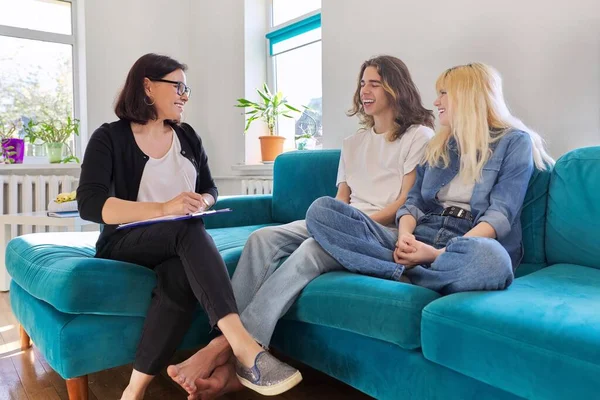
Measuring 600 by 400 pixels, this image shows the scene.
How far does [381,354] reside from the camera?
4.18ft

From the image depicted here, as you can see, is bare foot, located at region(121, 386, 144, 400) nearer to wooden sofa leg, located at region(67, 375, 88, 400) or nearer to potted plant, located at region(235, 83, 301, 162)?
wooden sofa leg, located at region(67, 375, 88, 400)

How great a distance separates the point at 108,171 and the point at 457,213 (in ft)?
3.54

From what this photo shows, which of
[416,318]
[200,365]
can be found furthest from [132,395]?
[416,318]

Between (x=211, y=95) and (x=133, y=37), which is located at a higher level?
(x=133, y=37)

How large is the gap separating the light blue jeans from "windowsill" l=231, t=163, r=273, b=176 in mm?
1836

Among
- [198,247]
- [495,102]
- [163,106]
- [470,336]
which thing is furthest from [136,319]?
[495,102]

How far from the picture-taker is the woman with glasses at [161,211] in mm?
1362

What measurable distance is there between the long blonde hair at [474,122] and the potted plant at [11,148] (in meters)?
2.85

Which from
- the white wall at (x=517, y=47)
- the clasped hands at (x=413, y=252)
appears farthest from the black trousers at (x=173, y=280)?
the white wall at (x=517, y=47)

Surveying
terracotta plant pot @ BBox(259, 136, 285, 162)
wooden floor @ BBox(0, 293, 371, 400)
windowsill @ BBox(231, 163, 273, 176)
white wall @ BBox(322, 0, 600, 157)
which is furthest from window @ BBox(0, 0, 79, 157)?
white wall @ BBox(322, 0, 600, 157)

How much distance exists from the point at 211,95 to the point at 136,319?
2737 millimetres

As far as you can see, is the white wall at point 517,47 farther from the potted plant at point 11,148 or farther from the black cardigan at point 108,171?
the potted plant at point 11,148

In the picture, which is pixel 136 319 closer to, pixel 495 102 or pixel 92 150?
pixel 92 150

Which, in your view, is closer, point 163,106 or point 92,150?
point 92,150
